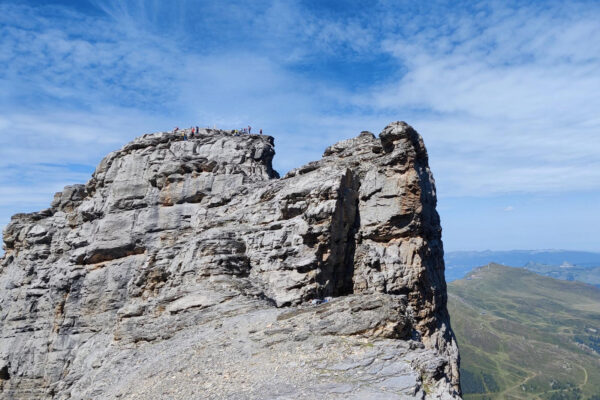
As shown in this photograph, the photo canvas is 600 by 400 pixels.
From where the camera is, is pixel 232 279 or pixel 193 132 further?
pixel 193 132

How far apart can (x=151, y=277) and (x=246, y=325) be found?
1894 cm

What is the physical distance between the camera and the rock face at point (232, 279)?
25.5 m

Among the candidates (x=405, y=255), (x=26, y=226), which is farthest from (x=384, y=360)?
(x=26, y=226)

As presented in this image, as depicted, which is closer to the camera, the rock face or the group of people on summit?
the rock face

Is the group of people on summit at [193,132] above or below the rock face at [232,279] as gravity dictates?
above

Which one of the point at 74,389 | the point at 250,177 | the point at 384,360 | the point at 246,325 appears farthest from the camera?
the point at 250,177

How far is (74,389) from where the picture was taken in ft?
116

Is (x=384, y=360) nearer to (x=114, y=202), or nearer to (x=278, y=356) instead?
(x=278, y=356)

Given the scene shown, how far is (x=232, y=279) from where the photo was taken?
41469mm

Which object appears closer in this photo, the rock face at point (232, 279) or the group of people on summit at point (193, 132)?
the rock face at point (232, 279)

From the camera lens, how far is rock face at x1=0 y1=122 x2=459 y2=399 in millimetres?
25453

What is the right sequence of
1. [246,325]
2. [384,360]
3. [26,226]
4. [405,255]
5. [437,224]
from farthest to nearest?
[26,226]
[437,224]
[405,255]
[246,325]
[384,360]

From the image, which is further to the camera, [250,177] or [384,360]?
[250,177]

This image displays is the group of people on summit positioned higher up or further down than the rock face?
higher up
